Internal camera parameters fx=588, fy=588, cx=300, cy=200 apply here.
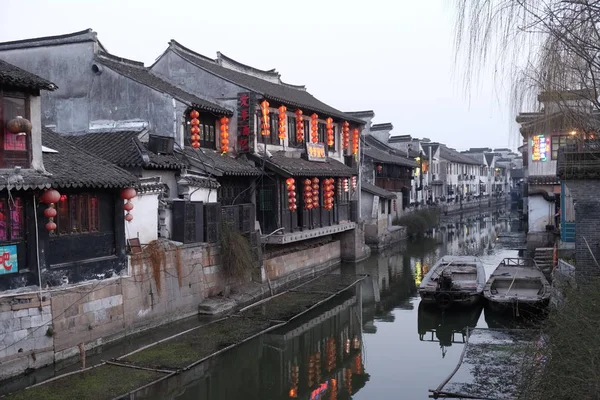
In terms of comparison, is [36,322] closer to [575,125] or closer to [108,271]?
[108,271]

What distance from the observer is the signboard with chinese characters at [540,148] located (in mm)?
28453

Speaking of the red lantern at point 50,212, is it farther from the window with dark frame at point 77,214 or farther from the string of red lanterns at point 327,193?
the string of red lanterns at point 327,193

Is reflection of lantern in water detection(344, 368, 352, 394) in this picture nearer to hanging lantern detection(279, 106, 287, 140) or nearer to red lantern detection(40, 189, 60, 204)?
red lantern detection(40, 189, 60, 204)

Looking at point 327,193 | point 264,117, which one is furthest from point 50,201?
point 327,193

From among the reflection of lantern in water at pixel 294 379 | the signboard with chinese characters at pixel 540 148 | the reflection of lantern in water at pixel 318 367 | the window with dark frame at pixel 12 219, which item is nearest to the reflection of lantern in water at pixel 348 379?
the reflection of lantern in water at pixel 318 367

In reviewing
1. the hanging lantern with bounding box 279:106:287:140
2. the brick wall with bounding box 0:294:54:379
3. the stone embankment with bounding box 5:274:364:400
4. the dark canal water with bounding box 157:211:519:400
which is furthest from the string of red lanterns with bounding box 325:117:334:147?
the brick wall with bounding box 0:294:54:379

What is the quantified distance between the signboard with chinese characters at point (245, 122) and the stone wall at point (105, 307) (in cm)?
520

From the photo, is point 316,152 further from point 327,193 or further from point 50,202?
point 50,202

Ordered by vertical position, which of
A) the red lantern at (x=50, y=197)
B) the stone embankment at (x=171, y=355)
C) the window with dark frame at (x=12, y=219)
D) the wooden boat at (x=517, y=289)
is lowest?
the stone embankment at (x=171, y=355)

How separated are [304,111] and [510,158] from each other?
276 feet

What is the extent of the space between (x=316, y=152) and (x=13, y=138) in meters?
15.1

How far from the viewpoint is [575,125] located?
8688mm

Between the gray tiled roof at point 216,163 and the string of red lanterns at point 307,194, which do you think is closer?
the gray tiled roof at point 216,163

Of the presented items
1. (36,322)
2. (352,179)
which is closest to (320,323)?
(36,322)
